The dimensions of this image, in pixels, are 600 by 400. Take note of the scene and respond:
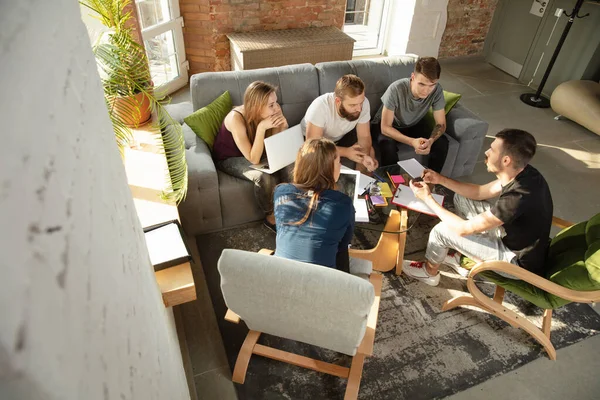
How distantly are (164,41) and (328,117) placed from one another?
8.13 feet

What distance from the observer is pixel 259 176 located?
8.89ft

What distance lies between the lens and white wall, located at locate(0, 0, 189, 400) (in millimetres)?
268

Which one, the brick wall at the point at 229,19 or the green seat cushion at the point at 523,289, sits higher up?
the brick wall at the point at 229,19

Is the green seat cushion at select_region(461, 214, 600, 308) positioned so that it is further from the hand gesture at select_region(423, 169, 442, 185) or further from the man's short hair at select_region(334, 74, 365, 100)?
the man's short hair at select_region(334, 74, 365, 100)

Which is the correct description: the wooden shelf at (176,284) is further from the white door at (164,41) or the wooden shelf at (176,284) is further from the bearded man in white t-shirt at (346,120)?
the white door at (164,41)

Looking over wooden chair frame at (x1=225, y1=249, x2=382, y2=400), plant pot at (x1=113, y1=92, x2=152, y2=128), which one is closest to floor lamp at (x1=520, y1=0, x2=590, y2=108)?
wooden chair frame at (x1=225, y1=249, x2=382, y2=400)

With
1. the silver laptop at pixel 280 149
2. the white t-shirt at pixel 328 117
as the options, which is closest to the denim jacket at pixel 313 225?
the silver laptop at pixel 280 149

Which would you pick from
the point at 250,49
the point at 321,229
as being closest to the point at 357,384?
the point at 321,229

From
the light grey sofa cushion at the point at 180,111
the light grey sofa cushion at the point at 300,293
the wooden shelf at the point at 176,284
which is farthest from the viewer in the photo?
the light grey sofa cushion at the point at 180,111

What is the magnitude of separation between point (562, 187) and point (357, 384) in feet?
9.16

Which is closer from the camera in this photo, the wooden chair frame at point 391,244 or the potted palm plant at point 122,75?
the potted palm plant at point 122,75

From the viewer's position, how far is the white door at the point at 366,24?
5410 mm

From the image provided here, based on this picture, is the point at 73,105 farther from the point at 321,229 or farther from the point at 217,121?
the point at 217,121

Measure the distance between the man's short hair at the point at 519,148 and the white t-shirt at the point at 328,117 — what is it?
114 cm
